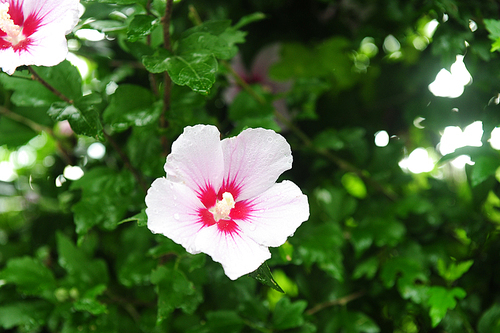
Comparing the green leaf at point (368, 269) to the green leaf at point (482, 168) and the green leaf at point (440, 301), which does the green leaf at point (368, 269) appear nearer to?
the green leaf at point (440, 301)

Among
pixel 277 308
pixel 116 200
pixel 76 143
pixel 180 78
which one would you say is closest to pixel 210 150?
pixel 180 78

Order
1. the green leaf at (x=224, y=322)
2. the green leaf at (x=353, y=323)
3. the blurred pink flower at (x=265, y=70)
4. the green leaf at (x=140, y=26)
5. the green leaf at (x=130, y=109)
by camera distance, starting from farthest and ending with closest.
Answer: the blurred pink flower at (x=265, y=70) → the green leaf at (x=353, y=323) → the green leaf at (x=224, y=322) → the green leaf at (x=130, y=109) → the green leaf at (x=140, y=26)

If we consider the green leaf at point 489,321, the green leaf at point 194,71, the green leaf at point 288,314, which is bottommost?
the green leaf at point 489,321

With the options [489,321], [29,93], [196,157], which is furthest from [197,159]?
[489,321]

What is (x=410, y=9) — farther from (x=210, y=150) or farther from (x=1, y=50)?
(x=1, y=50)

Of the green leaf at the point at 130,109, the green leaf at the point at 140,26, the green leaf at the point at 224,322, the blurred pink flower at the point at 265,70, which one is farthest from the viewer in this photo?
the blurred pink flower at the point at 265,70

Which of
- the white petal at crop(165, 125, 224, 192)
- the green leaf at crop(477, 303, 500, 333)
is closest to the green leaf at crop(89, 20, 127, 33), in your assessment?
the white petal at crop(165, 125, 224, 192)

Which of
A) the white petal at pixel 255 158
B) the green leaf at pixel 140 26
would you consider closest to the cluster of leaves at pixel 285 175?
the green leaf at pixel 140 26
